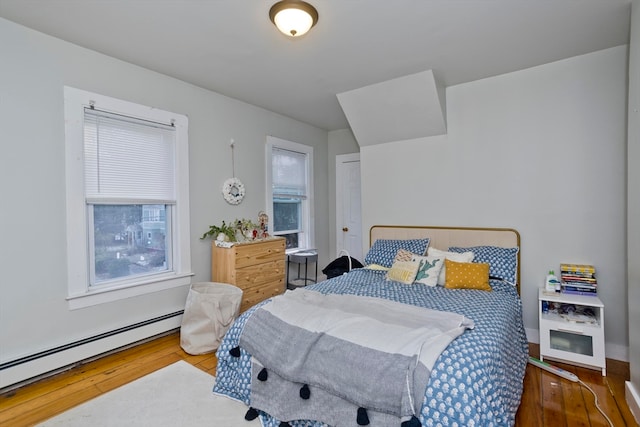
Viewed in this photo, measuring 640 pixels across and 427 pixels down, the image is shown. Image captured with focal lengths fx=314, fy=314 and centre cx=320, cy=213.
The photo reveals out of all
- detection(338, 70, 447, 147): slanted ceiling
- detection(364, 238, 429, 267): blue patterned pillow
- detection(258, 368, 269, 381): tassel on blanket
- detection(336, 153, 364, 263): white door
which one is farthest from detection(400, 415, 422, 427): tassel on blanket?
detection(336, 153, 364, 263): white door

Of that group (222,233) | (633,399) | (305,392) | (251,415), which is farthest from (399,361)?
(222,233)

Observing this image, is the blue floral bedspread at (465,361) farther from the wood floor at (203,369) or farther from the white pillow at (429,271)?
the wood floor at (203,369)

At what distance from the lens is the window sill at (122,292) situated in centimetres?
249

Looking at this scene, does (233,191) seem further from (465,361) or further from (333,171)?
(465,361)

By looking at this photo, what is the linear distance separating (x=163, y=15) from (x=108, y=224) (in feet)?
5.72

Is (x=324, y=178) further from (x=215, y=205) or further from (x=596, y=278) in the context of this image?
(x=596, y=278)

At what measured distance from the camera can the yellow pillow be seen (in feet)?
8.57

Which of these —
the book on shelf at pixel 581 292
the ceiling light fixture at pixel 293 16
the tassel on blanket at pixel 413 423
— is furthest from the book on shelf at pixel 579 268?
the ceiling light fixture at pixel 293 16

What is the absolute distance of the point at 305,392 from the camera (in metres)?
1.63

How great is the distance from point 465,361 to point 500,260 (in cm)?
174

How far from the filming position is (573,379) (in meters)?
2.28

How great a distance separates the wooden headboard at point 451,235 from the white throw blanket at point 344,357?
1.58 metres

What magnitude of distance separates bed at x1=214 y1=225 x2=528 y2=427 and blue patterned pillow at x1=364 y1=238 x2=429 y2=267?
0.52 metres

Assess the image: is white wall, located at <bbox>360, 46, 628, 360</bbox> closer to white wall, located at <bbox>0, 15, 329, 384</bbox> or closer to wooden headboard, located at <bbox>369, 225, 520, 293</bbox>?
wooden headboard, located at <bbox>369, 225, 520, 293</bbox>
